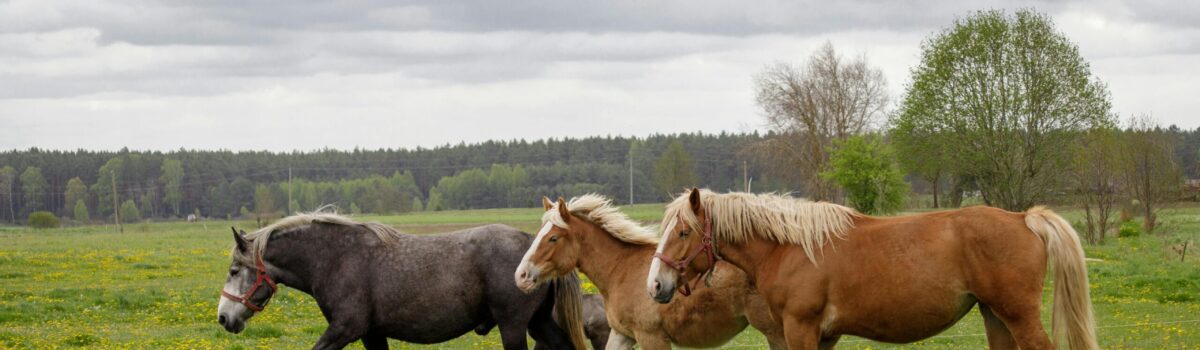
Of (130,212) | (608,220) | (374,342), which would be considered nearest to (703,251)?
(608,220)

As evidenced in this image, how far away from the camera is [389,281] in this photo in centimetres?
1022

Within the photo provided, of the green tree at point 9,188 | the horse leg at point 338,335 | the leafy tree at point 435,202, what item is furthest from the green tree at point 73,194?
the horse leg at point 338,335

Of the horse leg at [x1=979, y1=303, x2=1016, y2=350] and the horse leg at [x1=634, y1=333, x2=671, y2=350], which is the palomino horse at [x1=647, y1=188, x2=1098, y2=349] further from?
the horse leg at [x1=634, y1=333, x2=671, y2=350]

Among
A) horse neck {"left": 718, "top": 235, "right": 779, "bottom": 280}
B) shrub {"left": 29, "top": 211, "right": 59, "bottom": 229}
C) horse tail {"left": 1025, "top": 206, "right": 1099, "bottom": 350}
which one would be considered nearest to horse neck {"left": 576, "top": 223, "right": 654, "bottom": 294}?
horse neck {"left": 718, "top": 235, "right": 779, "bottom": 280}

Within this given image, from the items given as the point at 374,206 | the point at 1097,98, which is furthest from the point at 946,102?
the point at 374,206

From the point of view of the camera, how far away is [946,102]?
46.5 m

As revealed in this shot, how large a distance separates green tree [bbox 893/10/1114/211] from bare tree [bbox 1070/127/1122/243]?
1.65m

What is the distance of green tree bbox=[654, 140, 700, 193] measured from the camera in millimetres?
100625

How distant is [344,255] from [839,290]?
458 centimetres

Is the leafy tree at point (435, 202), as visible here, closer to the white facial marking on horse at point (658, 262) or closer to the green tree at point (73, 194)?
the green tree at point (73, 194)

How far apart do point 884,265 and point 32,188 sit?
486 feet

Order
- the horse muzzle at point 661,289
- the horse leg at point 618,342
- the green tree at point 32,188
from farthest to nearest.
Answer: the green tree at point 32,188 → the horse leg at point 618,342 → the horse muzzle at point 661,289

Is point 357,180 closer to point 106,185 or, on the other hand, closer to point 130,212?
point 130,212

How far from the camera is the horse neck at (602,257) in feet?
32.4
